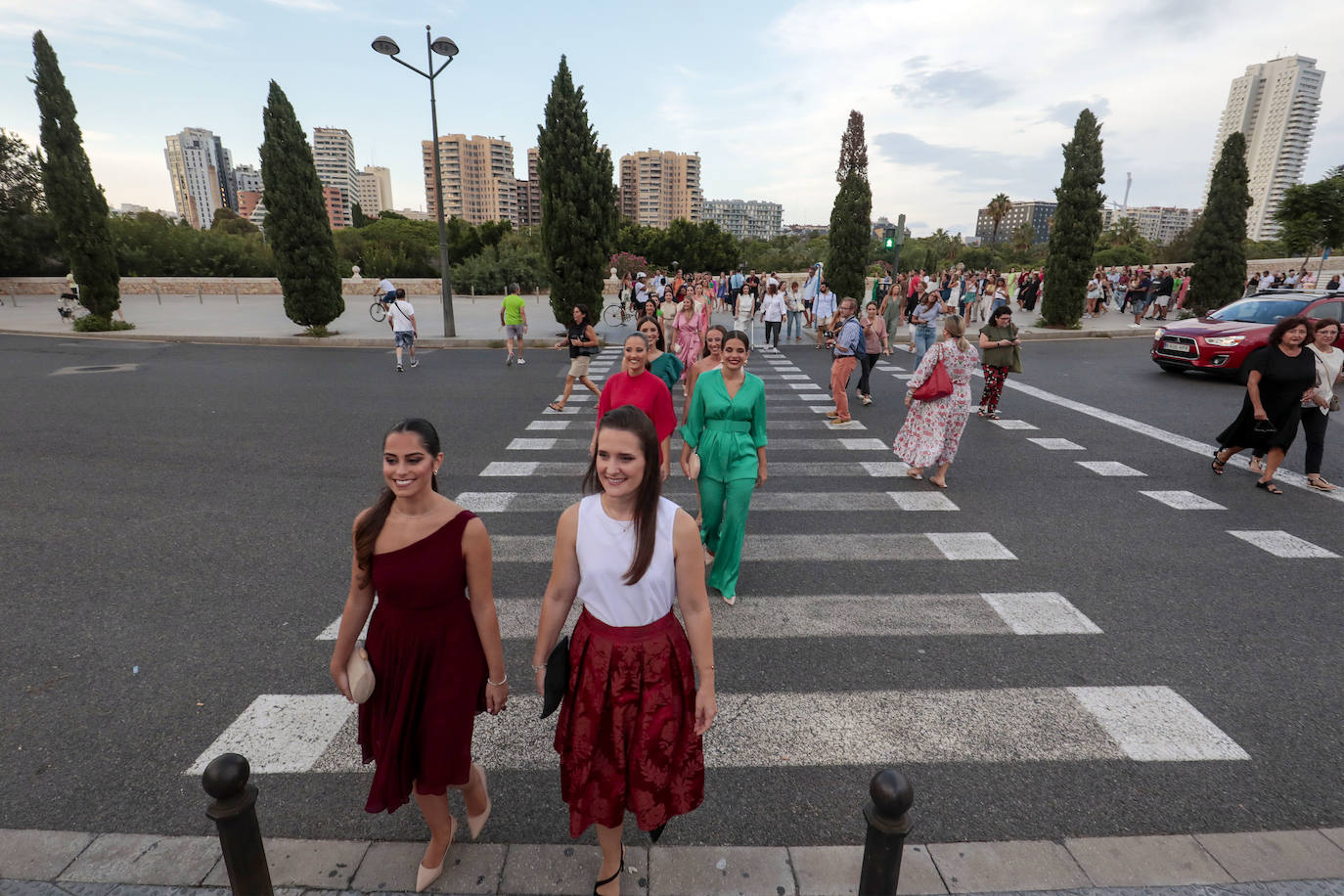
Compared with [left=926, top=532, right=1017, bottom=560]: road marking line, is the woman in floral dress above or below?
above

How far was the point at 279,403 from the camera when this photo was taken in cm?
1085

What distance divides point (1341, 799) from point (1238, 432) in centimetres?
551

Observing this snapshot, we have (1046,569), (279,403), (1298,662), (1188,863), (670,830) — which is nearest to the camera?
(1188,863)

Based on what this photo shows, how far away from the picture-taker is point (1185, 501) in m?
6.71

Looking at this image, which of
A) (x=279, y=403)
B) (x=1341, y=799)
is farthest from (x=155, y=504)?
(x=1341, y=799)

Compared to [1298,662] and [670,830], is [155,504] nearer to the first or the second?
[670,830]

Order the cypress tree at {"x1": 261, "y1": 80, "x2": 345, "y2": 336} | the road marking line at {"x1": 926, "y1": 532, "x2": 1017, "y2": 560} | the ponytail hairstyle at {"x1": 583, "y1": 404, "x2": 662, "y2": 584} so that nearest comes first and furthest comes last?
the ponytail hairstyle at {"x1": 583, "y1": 404, "x2": 662, "y2": 584} → the road marking line at {"x1": 926, "y1": 532, "x2": 1017, "y2": 560} → the cypress tree at {"x1": 261, "y1": 80, "x2": 345, "y2": 336}

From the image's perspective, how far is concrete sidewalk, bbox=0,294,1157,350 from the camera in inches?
751

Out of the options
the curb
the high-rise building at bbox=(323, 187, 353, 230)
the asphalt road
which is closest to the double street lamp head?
the curb

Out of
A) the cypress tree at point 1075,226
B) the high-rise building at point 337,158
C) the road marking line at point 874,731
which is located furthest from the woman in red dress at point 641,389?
the high-rise building at point 337,158

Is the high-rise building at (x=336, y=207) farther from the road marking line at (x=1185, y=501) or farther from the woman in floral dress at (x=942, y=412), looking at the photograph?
the road marking line at (x=1185, y=501)

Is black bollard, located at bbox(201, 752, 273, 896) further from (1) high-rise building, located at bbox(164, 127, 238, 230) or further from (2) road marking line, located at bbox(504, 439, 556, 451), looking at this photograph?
(1) high-rise building, located at bbox(164, 127, 238, 230)

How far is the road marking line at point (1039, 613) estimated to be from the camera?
4355 mm

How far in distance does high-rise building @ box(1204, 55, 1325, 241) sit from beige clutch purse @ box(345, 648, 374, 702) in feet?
577
